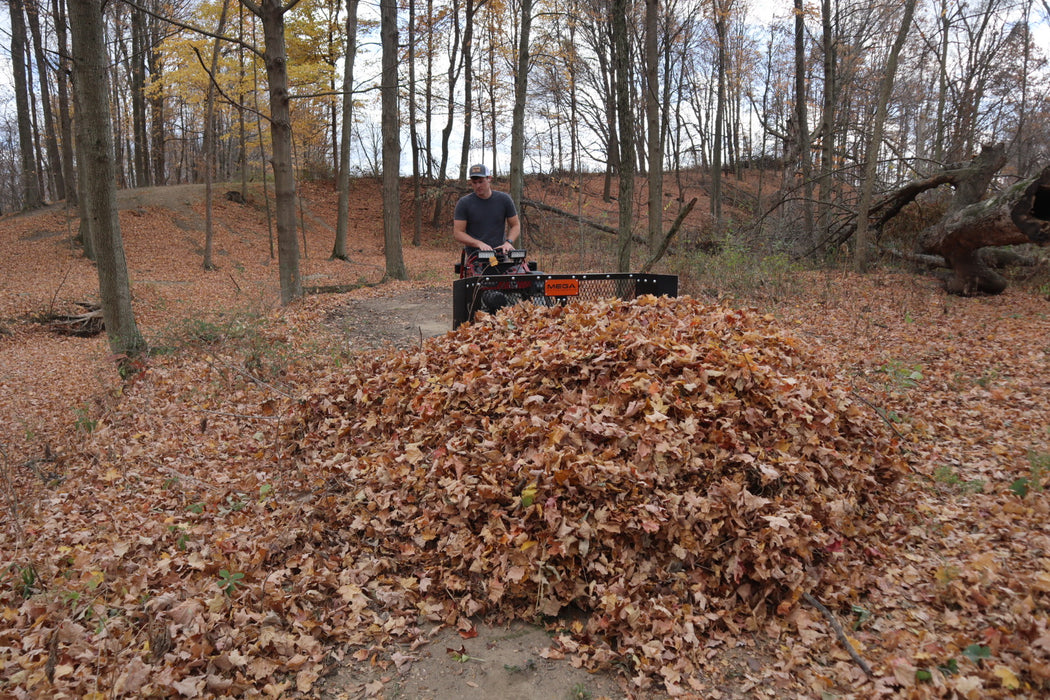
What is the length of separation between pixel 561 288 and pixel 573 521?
3.28 meters

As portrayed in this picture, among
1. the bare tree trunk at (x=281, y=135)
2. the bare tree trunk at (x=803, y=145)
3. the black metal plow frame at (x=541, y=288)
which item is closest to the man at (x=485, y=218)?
the black metal plow frame at (x=541, y=288)

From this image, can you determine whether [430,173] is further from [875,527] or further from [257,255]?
[875,527]

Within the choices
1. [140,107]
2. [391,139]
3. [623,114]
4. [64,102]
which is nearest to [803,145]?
[623,114]

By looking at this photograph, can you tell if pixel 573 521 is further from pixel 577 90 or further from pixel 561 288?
pixel 577 90

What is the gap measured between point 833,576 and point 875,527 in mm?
692

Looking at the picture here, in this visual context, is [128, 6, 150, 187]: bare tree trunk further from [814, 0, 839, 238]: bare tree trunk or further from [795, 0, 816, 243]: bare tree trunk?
[814, 0, 839, 238]: bare tree trunk

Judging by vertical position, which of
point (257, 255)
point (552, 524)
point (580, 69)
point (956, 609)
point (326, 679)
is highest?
point (580, 69)

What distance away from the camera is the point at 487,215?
765cm

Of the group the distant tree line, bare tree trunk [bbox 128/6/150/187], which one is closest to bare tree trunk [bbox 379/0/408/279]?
the distant tree line

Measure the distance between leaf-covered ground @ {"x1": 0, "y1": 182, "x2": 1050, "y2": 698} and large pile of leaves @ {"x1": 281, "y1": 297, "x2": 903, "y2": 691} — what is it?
0.7 inches

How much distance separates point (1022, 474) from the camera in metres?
4.43

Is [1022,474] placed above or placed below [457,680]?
above

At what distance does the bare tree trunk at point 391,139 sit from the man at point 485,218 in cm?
794

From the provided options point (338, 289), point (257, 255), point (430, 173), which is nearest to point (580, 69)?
point (430, 173)
